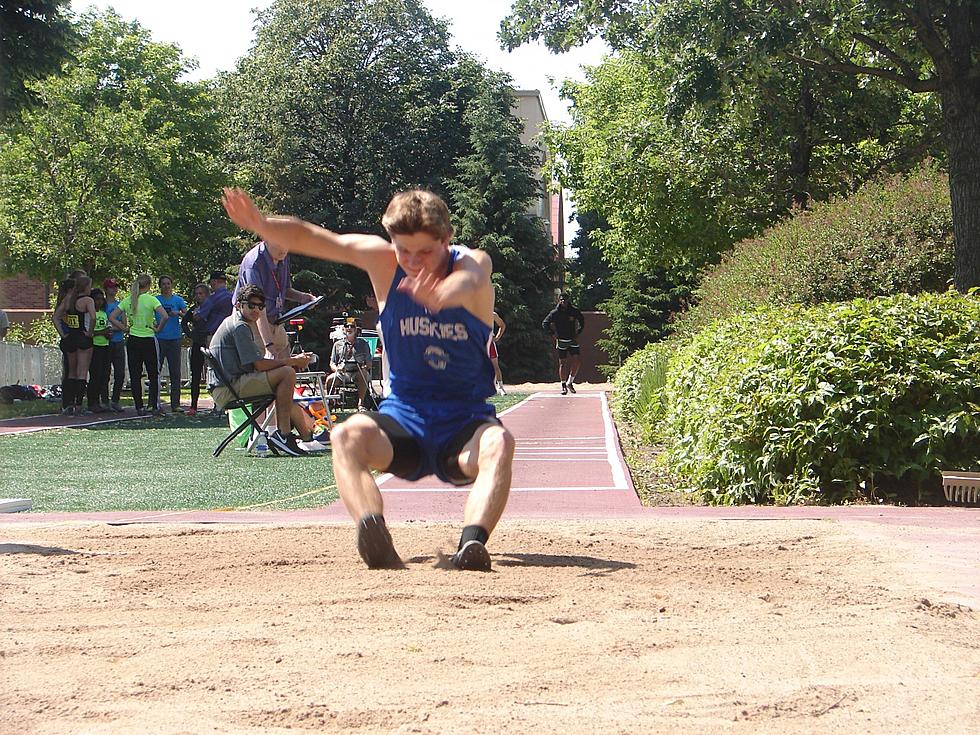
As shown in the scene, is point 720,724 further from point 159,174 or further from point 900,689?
point 159,174

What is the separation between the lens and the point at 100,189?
103 feet

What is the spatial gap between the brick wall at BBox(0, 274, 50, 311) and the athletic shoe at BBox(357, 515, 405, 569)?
4644 centimetres

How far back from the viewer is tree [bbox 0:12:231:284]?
29.6 meters

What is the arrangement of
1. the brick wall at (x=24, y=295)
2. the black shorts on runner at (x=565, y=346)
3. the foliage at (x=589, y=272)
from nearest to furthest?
1. the black shorts on runner at (x=565, y=346)
2. the brick wall at (x=24, y=295)
3. the foliage at (x=589, y=272)

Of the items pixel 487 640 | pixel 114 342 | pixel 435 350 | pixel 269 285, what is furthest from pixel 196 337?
pixel 487 640

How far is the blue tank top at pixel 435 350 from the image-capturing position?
5.36 metres

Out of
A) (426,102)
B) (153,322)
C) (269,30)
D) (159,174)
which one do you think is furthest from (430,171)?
(153,322)

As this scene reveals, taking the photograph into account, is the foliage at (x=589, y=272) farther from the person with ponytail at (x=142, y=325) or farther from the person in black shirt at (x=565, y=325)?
the person with ponytail at (x=142, y=325)

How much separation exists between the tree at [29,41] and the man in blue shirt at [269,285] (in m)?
8.86

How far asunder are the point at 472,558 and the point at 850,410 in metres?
3.77

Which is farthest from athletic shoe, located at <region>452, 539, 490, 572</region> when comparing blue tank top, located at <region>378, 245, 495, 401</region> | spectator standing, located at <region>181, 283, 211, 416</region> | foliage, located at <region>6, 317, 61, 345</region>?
foliage, located at <region>6, 317, 61, 345</region>

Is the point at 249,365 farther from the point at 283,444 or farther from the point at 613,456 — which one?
the point at 613,456

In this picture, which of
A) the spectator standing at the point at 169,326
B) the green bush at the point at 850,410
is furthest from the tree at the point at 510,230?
the green bush at the point at 850,410

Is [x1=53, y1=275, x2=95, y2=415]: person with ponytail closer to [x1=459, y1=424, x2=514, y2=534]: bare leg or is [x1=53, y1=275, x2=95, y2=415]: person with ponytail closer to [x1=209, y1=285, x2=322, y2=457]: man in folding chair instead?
[x1=209, y1=285, x2=322, y2=457]: man in folding chair
